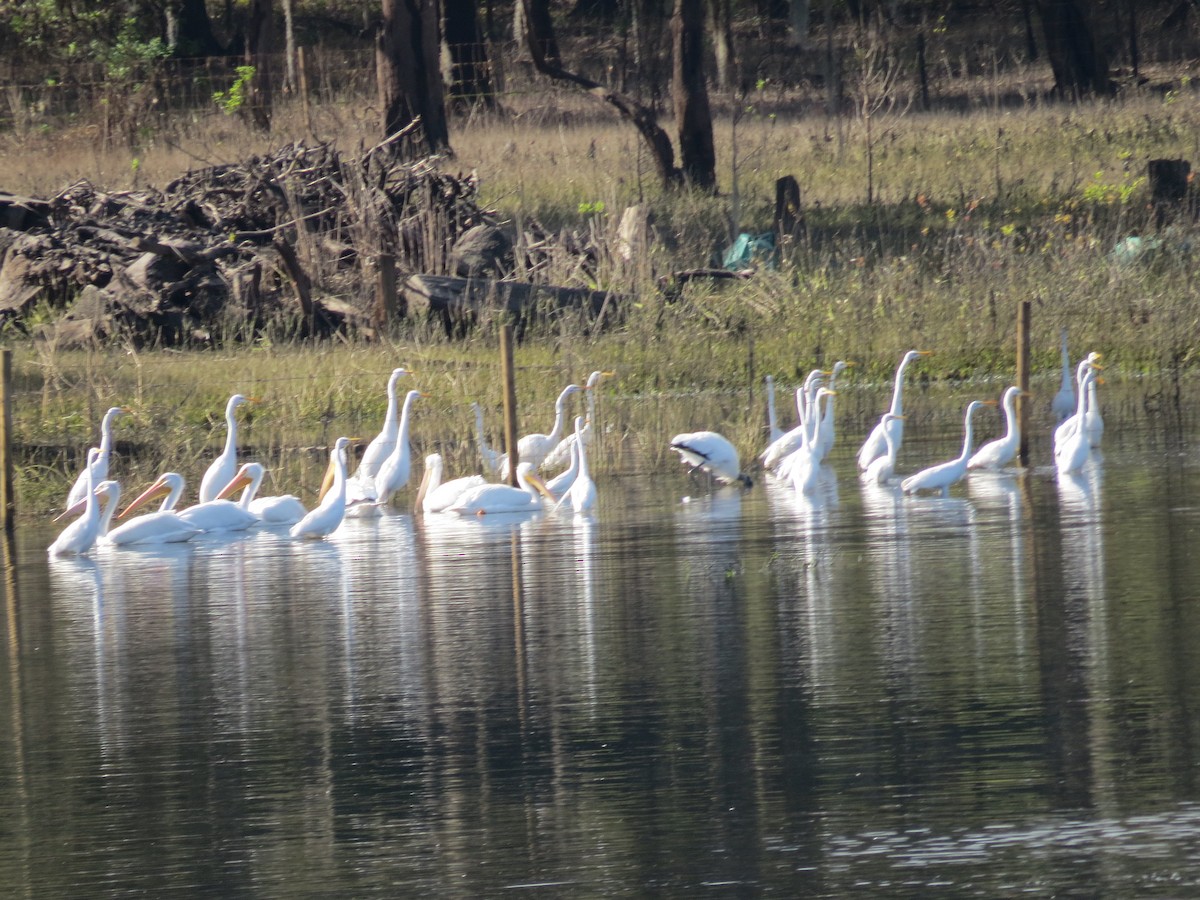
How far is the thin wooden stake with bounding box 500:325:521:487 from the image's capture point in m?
15.9

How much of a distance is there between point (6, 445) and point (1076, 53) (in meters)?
31.8

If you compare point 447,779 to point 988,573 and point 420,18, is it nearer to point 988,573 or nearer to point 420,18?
point 988,573

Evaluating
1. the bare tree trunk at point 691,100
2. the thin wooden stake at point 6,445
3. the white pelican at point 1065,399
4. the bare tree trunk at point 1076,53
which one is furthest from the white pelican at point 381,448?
the bare tree trunk at point 1076,53

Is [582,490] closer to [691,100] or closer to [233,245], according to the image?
[233,245]

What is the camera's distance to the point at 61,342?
2216 cm

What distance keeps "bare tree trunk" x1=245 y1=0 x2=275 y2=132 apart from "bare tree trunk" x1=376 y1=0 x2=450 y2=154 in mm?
3134

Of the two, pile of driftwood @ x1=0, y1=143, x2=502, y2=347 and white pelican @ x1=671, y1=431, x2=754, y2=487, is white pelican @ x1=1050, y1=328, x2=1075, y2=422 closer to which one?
white pelican @ x1=671, y1=431, x2=754, y2=487

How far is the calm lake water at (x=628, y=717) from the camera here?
6.30 m

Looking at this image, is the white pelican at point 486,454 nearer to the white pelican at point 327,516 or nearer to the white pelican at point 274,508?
the white pelican at point 274,508

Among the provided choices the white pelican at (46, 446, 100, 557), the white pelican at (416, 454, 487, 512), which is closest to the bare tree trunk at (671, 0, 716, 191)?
the white pelican at (416, 454, 487, 512)

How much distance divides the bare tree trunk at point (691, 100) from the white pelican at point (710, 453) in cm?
1680

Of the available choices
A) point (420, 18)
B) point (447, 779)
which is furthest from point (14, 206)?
point (447, 779)

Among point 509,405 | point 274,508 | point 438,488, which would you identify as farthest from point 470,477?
point 274,508

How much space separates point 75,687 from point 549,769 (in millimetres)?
2802
